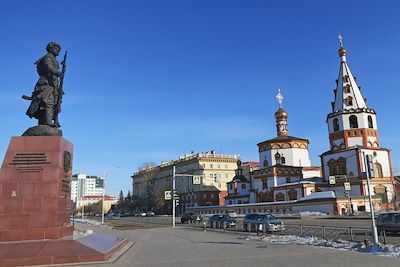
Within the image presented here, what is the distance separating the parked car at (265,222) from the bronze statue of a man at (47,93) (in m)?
17.1

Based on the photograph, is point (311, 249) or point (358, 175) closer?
point (311, 249)

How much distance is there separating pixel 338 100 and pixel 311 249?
51.0m

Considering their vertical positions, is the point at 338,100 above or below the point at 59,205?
above

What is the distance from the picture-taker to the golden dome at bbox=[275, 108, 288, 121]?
78.1 m

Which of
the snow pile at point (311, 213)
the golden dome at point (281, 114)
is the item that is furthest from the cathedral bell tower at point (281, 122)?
the snow pile at point (311, 213)

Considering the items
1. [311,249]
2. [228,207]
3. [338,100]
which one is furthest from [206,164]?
[311,249]

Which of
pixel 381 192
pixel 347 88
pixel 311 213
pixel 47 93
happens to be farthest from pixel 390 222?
pixel 347 88

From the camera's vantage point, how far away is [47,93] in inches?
595

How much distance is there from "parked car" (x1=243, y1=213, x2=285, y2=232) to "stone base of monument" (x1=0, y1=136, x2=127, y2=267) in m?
15.5

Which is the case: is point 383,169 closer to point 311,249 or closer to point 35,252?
point 311,249

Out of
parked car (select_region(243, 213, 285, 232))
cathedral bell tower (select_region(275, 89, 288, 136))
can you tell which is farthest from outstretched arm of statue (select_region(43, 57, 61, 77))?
cathedral bell tower (select_region(275, 89, 288, 136))

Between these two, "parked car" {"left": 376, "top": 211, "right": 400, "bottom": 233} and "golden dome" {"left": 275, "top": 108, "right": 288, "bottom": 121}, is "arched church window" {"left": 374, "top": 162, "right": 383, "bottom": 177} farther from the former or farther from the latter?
"parked car" {"left": 376, "top": 211, "right": 400, "bottom": 233}

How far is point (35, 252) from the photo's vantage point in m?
12.0

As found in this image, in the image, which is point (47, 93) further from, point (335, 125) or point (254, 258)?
point (335, 125)
